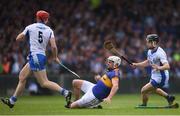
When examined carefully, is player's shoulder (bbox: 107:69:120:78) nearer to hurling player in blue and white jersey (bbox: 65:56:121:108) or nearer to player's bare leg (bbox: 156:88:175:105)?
hurling player in blue and white jersey (bbox: 65:56:121:108)

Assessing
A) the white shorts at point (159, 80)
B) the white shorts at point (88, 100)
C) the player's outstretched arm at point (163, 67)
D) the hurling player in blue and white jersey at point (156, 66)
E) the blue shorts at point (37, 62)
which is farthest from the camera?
the white shorts at point (159, 80)

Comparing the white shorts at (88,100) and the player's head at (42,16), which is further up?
the player's head at (42,16)

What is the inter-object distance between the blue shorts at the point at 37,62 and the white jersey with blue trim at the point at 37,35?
105 millimetres

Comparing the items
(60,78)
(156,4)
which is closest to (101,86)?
(60,78)

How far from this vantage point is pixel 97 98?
18.9m

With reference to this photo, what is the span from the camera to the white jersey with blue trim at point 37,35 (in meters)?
19.1

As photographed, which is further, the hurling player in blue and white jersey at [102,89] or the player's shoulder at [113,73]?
the hurling player in blue and white jersey at [102,89]

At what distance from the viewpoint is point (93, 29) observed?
33.8 meters

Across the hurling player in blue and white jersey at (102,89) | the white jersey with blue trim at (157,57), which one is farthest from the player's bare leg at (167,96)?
the hurling player in blue and white jersey at (102,89)

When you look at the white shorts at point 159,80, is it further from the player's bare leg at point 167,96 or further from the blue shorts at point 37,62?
the blue shorts at point 37,62

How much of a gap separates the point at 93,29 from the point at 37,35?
14777 millimetres

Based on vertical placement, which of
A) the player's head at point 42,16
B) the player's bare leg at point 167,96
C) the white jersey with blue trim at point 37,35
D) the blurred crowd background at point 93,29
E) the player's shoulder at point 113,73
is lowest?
the player's bare leg at point 167,96

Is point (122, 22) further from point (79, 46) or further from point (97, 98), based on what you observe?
point (97, 98)

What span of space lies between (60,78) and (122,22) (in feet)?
18.7
